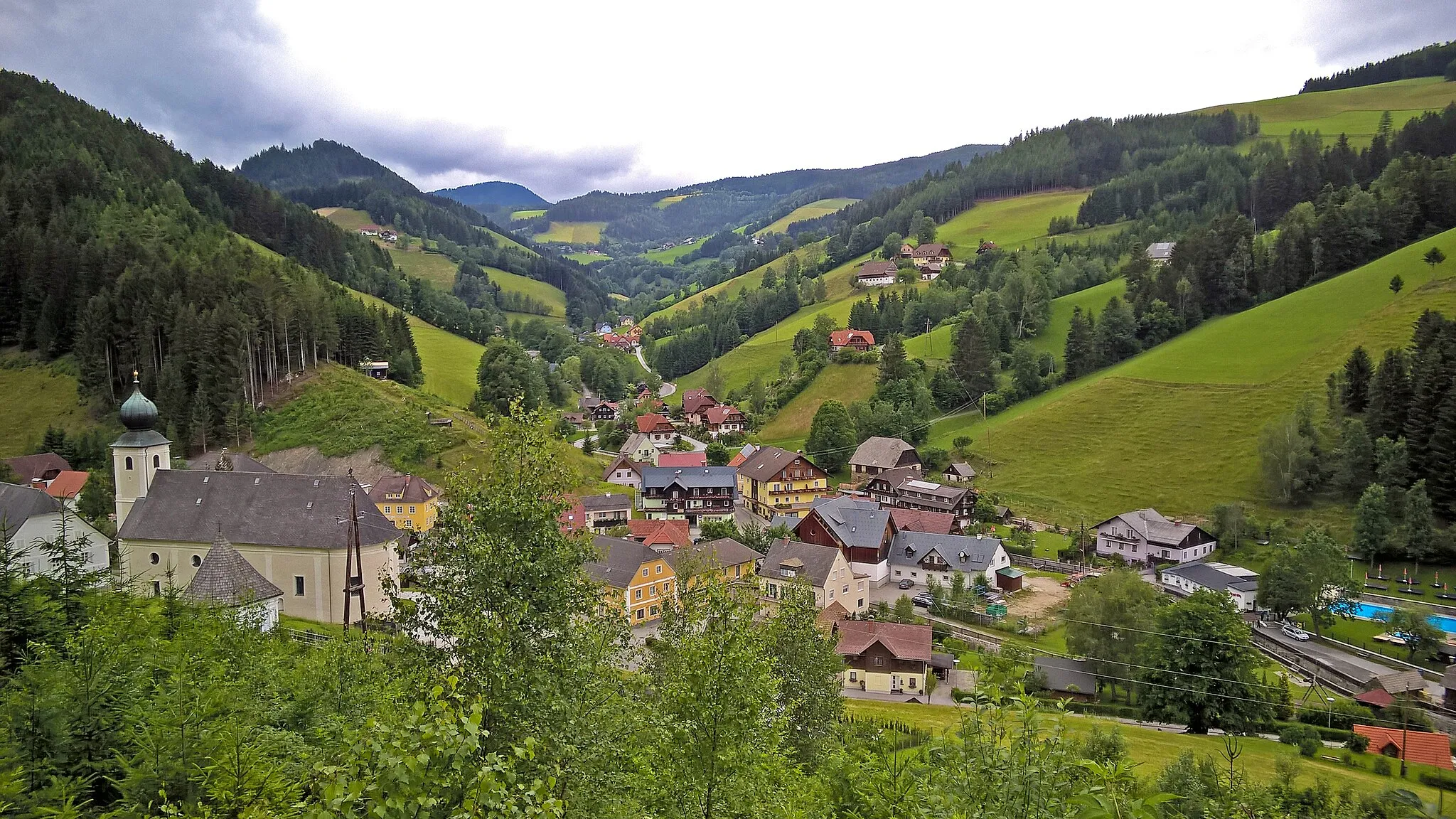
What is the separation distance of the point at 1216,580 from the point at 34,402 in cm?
9966

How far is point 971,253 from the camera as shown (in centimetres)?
15638

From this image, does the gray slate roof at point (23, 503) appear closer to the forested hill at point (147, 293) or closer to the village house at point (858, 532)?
the forested hill at point (147, 293)

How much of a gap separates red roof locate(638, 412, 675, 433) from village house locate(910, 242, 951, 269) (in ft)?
242

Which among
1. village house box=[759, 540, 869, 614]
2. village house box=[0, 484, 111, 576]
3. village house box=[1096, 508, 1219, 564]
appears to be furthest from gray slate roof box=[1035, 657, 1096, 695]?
village house box=[0, 484, 111, 576]

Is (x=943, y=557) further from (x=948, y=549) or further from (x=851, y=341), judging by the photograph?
(x=851, y=341)

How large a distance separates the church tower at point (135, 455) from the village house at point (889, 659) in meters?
40.0

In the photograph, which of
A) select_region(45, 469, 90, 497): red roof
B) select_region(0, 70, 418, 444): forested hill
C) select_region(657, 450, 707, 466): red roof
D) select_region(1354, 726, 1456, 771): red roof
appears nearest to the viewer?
select_region(1354, 726, 1456, 771): red roof

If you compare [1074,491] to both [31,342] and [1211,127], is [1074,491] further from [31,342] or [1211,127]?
[1211,127]

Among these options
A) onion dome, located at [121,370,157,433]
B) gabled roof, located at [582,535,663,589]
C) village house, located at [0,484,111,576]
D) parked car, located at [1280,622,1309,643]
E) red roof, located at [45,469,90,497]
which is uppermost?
onion dome, located at [121,370,157,433]

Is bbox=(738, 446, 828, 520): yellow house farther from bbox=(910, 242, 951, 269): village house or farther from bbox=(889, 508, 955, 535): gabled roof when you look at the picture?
bbox=(910, 242, 951, 269): village house

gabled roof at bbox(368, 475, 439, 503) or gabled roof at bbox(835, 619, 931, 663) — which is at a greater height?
gabled roof at bbox(368, 475, 439, 503)

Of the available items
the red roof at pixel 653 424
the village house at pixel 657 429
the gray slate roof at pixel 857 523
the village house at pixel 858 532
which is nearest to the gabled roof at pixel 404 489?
the village house at pixel 858 532

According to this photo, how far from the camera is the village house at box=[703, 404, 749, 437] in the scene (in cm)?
10312

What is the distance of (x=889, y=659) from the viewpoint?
4025cm
